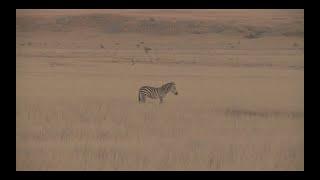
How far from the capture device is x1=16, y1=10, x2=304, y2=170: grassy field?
19.9 ft

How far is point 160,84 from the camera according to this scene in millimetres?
7156

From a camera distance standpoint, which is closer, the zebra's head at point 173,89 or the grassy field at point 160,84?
the grassy field at point 160,84

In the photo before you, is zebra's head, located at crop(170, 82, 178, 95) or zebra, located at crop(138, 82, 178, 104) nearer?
zebra, located at crop(138, 82, 178, 104)

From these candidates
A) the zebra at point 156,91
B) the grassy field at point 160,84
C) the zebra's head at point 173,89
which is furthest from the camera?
the zebra's head at point 173,89

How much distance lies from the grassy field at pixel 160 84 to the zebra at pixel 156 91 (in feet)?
0.28

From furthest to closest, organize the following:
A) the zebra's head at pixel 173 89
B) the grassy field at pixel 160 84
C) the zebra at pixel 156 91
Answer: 1. the zebra's head at pixel 173 89
2. the zebra at pixel 156 91
3. the grassy field at pixel 160 84

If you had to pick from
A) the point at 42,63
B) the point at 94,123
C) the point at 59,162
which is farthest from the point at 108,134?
the point at 42,63

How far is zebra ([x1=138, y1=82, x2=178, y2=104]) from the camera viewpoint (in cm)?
681

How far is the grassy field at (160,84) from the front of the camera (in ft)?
19.9

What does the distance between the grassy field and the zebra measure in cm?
8

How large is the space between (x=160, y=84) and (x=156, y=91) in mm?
180

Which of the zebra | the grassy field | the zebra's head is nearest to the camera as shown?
the grassy field

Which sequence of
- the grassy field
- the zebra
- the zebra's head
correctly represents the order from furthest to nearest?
1. the zebra's head
2. the zebra
3. the grassy field

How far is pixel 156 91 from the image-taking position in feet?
23.0
